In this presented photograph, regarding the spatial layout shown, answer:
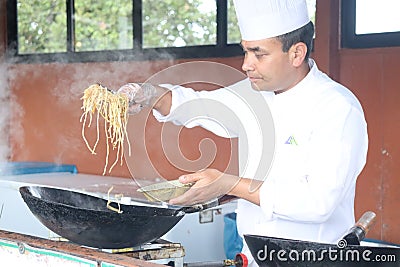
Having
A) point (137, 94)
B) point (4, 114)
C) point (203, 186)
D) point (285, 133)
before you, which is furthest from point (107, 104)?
point (4, 114)

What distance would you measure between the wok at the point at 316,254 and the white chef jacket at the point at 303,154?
366 millimetres

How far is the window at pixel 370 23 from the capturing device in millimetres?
4130

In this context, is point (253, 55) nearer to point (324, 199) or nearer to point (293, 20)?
point (293, 20)

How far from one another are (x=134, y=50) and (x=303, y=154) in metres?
3.38

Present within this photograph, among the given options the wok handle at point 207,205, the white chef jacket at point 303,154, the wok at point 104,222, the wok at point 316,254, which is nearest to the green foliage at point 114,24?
the white chef jacket at point 303,154

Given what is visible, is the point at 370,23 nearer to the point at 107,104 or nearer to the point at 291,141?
the point at 291,141

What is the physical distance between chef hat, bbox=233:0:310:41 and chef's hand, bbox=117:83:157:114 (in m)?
0.44

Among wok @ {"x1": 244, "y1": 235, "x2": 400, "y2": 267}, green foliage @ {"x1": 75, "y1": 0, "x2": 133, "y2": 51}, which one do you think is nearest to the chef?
wok @ {"x1": 244, "y1": 235, "x2": 400, "y2": 267}

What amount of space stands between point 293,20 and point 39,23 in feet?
14.7

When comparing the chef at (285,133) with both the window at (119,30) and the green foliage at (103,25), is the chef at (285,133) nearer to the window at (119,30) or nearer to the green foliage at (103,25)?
the window at (119,30)

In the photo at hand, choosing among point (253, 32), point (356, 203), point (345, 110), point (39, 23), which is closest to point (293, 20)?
point (253, 32)

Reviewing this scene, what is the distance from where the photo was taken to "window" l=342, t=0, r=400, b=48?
413cm

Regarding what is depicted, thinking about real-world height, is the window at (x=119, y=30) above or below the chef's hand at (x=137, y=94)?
above

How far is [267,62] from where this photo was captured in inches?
97.6
